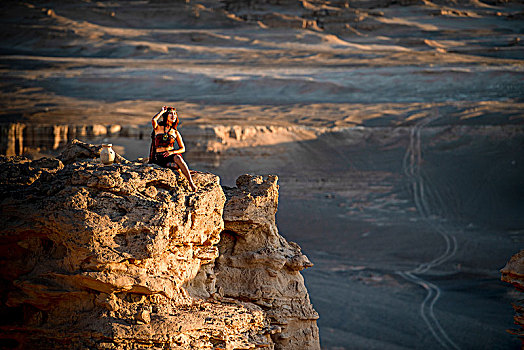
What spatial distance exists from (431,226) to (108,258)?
20066 mm

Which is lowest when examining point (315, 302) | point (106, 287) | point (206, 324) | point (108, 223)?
point (315, 302)

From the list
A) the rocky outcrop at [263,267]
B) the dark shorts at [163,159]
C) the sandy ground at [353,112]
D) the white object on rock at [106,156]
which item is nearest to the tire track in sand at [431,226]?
the sandy ground at [353,112]

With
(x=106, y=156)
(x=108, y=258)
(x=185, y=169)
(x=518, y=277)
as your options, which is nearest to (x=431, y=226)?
(x=518, y=277)

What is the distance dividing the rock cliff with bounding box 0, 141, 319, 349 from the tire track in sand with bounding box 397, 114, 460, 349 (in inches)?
405

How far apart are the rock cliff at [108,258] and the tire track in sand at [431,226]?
10.3 meters

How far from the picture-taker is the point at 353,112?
119 ft

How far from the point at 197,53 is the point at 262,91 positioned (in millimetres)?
14699

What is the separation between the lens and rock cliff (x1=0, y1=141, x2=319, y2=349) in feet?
18.2

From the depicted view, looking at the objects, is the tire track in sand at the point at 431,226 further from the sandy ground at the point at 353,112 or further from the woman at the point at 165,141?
the woman at the point at 165,141

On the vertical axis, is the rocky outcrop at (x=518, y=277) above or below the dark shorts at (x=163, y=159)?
below

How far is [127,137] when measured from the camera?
26.7 meters

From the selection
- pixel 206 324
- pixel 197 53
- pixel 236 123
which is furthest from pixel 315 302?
pixel 197 53

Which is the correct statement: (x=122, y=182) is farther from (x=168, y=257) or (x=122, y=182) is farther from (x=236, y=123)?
(x=236, y=123)

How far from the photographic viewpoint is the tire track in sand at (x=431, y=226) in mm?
15992
